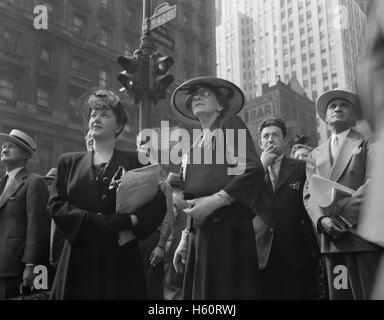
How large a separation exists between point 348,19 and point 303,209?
4.47 metres

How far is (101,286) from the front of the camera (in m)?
2.49

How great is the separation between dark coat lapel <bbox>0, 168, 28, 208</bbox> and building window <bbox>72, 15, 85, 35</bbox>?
2031 cm

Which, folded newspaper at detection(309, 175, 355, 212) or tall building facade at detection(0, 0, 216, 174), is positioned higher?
tall building facade at detection(0, 0, 216, 174)

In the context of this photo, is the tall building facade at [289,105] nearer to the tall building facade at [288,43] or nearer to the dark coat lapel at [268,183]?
the tall building facade at [288,43]

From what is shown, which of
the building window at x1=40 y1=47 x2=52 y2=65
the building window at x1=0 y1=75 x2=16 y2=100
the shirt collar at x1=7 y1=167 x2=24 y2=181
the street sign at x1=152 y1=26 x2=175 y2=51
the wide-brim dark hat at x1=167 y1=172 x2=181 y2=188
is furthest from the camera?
the building window at x1=40 y1=47 x2=52 y2=65

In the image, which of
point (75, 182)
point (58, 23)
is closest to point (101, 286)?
point (75, 182)

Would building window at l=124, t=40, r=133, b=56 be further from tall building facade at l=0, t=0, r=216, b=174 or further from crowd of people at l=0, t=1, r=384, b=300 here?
crowd of people at l=0, t=1, r=384, b=300

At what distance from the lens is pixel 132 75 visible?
5.97 m

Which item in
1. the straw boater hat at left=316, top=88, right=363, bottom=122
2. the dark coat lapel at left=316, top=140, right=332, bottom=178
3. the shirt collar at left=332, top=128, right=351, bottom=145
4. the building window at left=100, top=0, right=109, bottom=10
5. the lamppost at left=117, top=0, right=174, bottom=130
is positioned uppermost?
the building window at left=100, top=0, right=109, bottom=10

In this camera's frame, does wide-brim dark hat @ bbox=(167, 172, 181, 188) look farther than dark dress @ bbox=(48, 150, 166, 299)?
Yes

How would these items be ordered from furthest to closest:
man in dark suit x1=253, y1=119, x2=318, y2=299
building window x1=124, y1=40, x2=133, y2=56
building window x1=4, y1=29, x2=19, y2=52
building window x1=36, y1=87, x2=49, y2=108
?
building window x1=124, y1=40, x2=133, y2=56, building window x1=36, y1=87, x2=49, y2=108, building window x1=4, y1=29, x2=19, y2=52, man in dark suit x1=253, y1=119, x2=318, y2=299

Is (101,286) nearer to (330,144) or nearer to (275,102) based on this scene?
(330,144)

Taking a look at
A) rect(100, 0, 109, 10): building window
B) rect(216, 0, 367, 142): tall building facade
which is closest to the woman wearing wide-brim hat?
rect(216, 0, 367, 142): tall building facade

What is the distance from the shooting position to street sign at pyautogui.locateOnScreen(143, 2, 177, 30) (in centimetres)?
582
